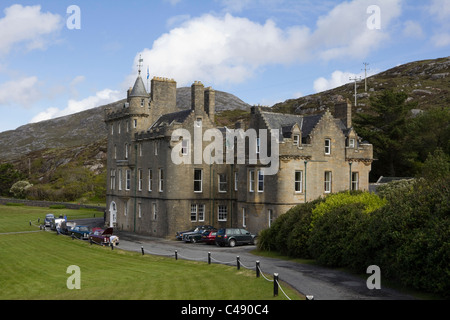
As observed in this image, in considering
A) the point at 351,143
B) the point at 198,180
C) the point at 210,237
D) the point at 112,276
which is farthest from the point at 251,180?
the point at 112,276

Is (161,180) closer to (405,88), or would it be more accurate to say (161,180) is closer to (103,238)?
(103,238)

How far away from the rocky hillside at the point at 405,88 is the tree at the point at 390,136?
45.3 meters

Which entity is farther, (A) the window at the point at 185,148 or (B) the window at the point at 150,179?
(B) the window at the point at 150,179

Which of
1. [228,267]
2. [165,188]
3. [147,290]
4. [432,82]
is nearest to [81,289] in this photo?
[147,290]

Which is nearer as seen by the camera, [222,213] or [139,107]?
[222,213]

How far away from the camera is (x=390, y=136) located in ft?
261

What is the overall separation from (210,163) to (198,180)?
229cm

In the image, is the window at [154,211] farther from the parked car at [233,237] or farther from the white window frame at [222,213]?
the parked car at [233,237]

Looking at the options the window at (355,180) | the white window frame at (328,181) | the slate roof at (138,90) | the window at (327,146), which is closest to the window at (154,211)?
the slate roof at (138,90)

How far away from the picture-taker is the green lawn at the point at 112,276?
2247 centimetres

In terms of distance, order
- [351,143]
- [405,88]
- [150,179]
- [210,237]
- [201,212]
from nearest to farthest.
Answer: [210,237]
[351,143]
[201,212]
[150,179]
[405,88]

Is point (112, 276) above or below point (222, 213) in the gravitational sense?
below
